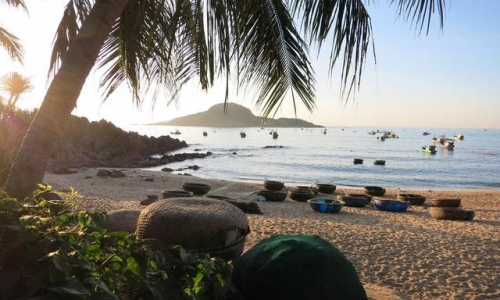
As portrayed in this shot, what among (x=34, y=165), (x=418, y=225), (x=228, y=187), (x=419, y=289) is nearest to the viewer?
(x=34, y=165)

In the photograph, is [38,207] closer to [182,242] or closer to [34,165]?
[34,165]

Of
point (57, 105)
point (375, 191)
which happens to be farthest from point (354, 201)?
point (57, 105)

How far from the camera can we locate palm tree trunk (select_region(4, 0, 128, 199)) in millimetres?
3158

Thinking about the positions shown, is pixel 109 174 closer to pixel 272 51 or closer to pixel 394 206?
pixel 394 206

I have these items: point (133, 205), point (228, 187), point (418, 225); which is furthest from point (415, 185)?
point (133, 205)

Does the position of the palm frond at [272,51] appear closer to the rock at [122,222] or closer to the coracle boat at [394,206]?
Answer: the rock at [122,222]

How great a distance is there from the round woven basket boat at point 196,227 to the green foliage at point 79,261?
5.80 ft

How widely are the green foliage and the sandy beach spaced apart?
11.3 ft

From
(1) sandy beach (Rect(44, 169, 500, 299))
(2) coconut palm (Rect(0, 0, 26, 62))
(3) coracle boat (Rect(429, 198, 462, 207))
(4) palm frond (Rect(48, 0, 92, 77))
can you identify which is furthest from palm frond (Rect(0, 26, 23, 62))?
(3) coracle boat (Rect(429, 198, 462, 207))

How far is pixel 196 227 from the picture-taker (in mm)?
4305

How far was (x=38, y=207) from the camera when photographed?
6.84ft

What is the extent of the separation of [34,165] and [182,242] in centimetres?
170

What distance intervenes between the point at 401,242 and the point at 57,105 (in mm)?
8013

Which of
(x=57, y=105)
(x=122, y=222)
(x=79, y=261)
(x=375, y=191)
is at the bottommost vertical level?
(x=375, y=191)
